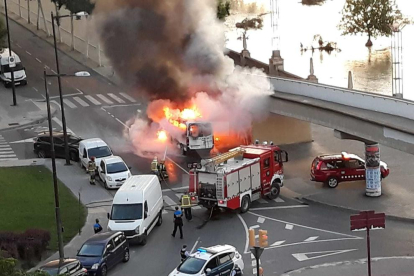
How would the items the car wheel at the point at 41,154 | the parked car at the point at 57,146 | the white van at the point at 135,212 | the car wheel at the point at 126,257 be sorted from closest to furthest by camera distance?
the car wheel at the point at 126,257, the white van at the point at 135,212, the parked car at the point at 57,146, the car wheel at the point at 41,154

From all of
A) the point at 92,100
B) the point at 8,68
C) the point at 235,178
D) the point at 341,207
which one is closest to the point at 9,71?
the point at 8,68

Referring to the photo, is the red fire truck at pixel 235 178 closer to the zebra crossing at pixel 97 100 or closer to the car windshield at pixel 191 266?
the car windshield at pixel 191 266

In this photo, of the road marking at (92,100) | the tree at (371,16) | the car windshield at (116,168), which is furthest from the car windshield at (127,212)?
the tree at (371,16)

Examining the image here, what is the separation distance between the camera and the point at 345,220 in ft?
105

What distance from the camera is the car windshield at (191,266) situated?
24750 mm

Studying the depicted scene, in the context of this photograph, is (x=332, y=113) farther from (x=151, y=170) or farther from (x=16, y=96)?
(x=16, y=96)

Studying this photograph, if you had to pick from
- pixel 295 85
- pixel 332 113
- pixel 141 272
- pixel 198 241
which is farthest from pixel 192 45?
pixel 141 272

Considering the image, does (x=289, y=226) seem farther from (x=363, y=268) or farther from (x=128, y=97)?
(x=128, y=97)

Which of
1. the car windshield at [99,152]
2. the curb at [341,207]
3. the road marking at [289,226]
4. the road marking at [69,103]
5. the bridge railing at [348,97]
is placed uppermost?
the bridge railing at [348,97]

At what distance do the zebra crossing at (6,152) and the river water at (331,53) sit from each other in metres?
24.0

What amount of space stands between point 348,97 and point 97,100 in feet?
75.0

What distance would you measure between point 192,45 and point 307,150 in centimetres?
A: 842

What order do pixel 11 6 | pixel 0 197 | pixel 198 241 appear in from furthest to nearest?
pixel 11 6, pixel 0 197, pixel 198 241

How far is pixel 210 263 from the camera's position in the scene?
25.0 meters
